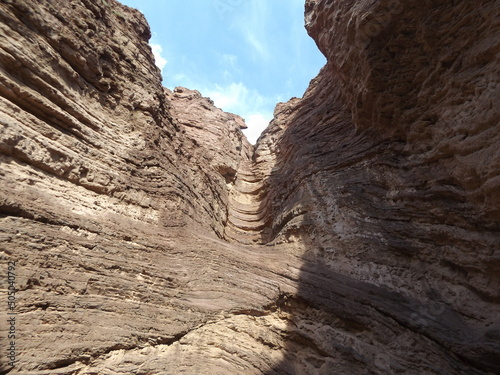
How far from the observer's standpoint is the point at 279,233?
9508mm

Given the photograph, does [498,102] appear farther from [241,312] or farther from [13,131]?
[13,131]

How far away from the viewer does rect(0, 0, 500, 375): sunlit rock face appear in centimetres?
466

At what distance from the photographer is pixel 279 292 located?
21.3 feet

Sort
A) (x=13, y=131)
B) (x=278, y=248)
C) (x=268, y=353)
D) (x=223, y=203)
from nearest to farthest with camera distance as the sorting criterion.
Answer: (x=13, y=131), (x=268, y=353), (x=278, y=248), (x=223, y=203)

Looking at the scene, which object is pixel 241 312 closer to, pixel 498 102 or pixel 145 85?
pixel 498 102

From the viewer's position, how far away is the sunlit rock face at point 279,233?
4656 millimetres

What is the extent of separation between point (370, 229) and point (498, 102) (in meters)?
3.49

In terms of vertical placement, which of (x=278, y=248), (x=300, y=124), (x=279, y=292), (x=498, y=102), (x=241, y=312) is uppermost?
(x=300, y=124)

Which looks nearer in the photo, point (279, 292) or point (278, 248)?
point (279, 292)

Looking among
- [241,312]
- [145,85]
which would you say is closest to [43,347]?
[241,312]

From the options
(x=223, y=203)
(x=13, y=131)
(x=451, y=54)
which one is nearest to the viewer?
(x=13, y=131)

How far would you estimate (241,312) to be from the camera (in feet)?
19.6

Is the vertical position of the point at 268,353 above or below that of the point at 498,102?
below

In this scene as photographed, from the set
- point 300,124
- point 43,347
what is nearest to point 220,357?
point 43,347
